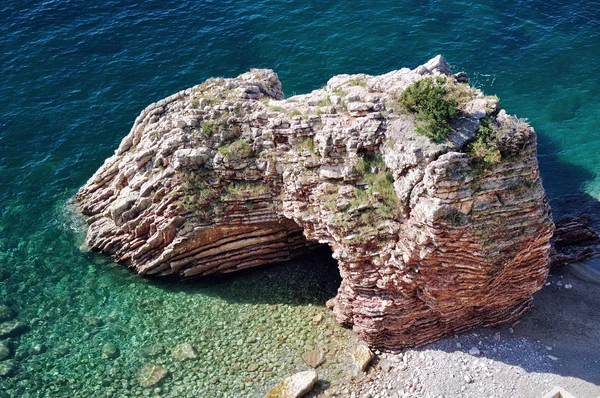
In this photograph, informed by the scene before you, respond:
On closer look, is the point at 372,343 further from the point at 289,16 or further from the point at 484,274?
the point at 289,16

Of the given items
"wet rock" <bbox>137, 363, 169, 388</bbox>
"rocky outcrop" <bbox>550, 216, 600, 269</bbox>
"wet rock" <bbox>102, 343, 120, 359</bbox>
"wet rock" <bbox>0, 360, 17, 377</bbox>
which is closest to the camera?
"wet rock" <bbox>137, 363, 169, 388</bbox>

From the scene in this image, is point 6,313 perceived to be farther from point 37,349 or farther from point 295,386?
point 295,386

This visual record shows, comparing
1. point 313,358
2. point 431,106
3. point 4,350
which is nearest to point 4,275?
point 4,350

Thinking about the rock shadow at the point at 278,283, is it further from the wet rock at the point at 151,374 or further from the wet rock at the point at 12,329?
the wet rock at the point at 12,329

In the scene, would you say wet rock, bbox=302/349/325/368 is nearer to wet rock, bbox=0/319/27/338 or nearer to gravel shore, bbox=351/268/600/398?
gravel shore, bbox=351/268/600/398

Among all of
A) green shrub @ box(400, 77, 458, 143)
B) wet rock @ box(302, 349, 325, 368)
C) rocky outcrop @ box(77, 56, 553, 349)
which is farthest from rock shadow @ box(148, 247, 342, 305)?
green shrub @ box(400, 77, 458, 143)

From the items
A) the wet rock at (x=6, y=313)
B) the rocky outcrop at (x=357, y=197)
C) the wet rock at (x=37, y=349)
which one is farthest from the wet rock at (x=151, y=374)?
the wet rock at (x=6, y=313)
